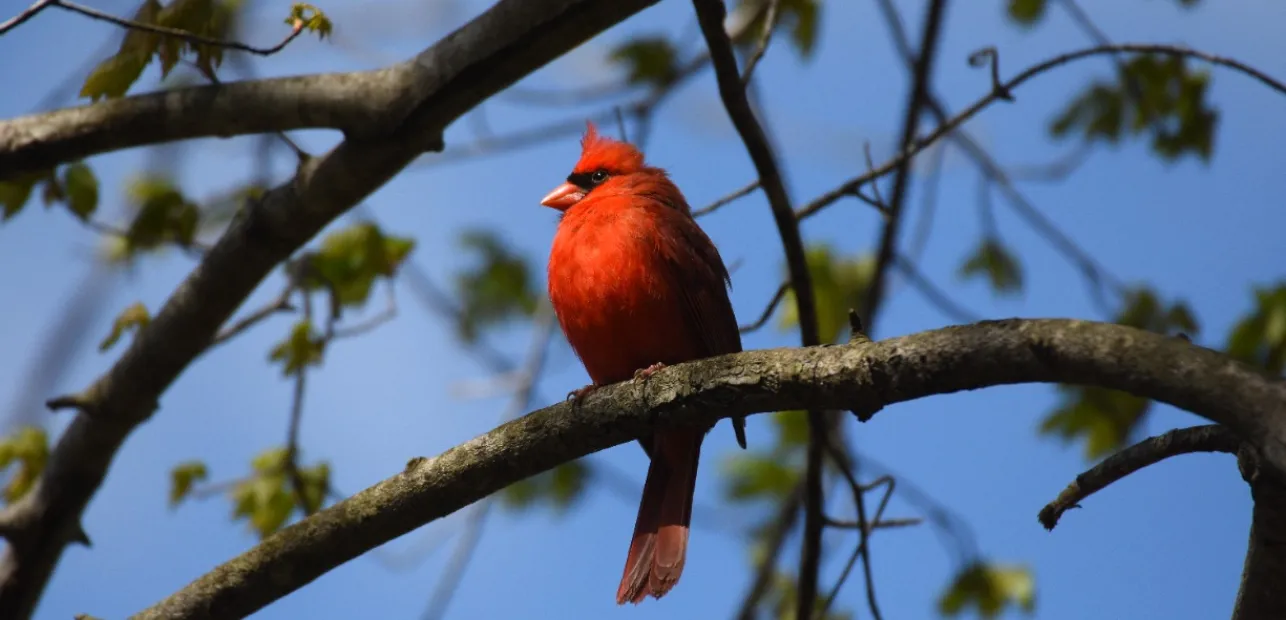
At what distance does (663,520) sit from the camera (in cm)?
410

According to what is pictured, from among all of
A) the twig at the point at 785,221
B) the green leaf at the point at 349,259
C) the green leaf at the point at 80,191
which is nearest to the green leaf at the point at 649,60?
the green leaf at the point at 349,259

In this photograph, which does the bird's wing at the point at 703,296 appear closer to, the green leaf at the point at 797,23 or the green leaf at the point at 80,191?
the green leaf at the point at 797,23

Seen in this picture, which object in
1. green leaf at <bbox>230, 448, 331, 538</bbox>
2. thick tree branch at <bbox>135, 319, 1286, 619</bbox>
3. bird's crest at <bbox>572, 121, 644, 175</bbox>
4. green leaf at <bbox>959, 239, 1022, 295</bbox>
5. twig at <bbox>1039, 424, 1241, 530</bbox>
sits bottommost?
twig at <bbox>1039, 424, 1241, 530</bbox>

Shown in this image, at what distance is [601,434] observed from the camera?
120 inches

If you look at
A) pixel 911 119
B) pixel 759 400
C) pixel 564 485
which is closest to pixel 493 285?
pixel 564 485

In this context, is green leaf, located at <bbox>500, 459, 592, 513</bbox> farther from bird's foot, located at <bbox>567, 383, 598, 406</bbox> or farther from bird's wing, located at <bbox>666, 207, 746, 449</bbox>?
bird's foot, located at <bbox>567, 383, 598, 406</bbox>

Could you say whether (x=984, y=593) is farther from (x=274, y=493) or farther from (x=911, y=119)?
(x=274, y=493)

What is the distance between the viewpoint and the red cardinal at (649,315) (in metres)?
4.01

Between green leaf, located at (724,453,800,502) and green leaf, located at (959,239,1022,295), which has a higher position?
green leaf, located at (959,239,1022,295)

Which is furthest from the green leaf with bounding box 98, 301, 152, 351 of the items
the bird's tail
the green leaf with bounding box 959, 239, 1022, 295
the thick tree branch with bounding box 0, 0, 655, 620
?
the green leaf with bounding box 959, 239, 1022, 295

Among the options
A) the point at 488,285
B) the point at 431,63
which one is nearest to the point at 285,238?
the point at 431,63

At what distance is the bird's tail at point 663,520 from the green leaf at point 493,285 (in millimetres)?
3069

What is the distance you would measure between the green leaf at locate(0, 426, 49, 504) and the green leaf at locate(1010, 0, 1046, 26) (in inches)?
196

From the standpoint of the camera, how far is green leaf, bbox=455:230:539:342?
721 cm
